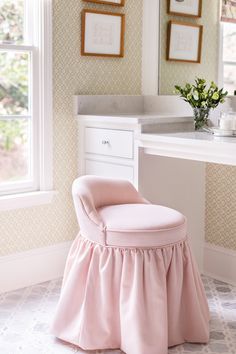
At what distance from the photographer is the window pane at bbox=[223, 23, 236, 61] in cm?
315

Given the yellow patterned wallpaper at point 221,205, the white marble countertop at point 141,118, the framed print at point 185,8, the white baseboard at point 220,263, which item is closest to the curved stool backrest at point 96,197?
the white marble countertop at point 141,118

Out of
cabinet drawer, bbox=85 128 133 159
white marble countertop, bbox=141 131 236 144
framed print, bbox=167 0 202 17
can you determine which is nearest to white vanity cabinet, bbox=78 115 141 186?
cabinet drawer, bbox=85 128 133 159

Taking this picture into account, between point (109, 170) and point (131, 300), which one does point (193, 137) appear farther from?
point (131, 300)

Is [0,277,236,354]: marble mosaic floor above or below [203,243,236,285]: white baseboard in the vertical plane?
below

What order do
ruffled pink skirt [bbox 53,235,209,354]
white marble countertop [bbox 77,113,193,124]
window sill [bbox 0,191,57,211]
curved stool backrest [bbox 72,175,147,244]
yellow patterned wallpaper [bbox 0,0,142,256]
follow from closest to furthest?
ruffled pink skirt [bbox 53,235,209,354] < curved stool backrest [bbox 72,175,147,244] < white marble countertop [bbox 77,113,193,124] < window sill [bbox 0,191,57,211] < yellow patterned wallpaper [bbox 0,0,142,256]

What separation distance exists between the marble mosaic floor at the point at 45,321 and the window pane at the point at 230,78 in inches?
44.4

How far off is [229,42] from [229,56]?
0.09m

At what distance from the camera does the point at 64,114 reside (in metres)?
3.31

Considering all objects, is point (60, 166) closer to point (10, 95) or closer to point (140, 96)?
point (10, 95)

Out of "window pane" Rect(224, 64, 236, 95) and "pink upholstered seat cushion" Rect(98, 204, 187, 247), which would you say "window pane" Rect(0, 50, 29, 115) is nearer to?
"pink upholstered seat cushion" Rect(98, 204, 187, 247)

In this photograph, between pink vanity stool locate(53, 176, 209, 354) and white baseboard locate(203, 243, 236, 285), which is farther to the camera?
white baseboard locate(203, 243, 236, 285)

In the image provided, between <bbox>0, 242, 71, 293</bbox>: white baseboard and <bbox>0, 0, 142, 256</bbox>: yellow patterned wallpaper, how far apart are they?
0.04 metres

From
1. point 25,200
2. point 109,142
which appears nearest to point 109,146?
point 109,142

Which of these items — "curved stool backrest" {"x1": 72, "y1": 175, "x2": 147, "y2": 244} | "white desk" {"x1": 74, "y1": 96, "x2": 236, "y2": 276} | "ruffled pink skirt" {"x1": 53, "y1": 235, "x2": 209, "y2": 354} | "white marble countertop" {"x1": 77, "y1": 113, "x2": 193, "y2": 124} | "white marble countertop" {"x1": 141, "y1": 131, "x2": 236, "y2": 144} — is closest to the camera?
"ruffled pink skirt" {"x1": 53, "y1": 235, "x2": 209, "y2": 354}
